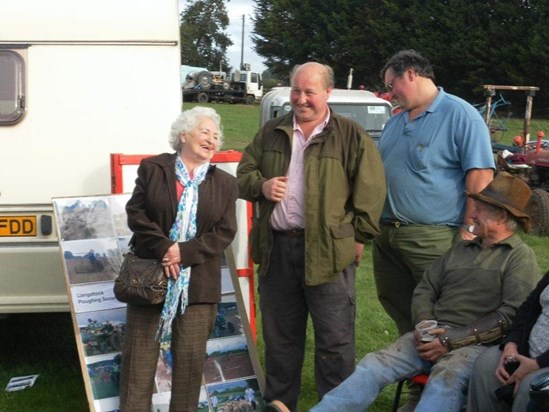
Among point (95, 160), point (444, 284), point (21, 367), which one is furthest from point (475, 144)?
point (21, 367)

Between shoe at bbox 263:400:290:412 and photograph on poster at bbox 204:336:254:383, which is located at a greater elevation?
shoe at bbox 263:400:290:412

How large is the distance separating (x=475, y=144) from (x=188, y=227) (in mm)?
1560

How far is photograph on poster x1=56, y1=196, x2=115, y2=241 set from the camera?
5.00 meters

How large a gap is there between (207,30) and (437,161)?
78.5 metres

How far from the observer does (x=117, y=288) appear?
4.27 metres

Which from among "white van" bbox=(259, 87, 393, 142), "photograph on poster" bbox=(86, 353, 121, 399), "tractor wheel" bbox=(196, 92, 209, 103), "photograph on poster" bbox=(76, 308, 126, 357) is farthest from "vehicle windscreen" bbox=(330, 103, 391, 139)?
"tractor wheel" bbox=(196, 92, 209, 103)

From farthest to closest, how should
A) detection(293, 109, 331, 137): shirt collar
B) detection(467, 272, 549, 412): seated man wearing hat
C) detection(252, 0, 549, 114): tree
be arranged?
1. detection(252, 0, 549, 114): tree
2. detection(293, 109, 331, 137): shirt collar
3. detection(467, 272, 549, 412): seated man wearing hat

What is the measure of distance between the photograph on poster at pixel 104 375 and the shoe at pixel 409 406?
1636mm

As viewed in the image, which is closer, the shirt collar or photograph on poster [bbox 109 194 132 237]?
the shirt collar

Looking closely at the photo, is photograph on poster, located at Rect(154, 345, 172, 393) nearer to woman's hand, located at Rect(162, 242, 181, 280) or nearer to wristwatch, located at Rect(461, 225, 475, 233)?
woman's hand, located at Rect(162, 242, 181, 280)

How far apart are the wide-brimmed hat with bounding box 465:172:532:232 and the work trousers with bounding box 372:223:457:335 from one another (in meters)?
0.51

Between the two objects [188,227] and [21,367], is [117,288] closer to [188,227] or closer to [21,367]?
[188,227]

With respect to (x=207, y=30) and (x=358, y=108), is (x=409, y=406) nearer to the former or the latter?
(x=358, y=108)

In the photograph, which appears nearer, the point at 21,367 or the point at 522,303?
the point at 522,303
